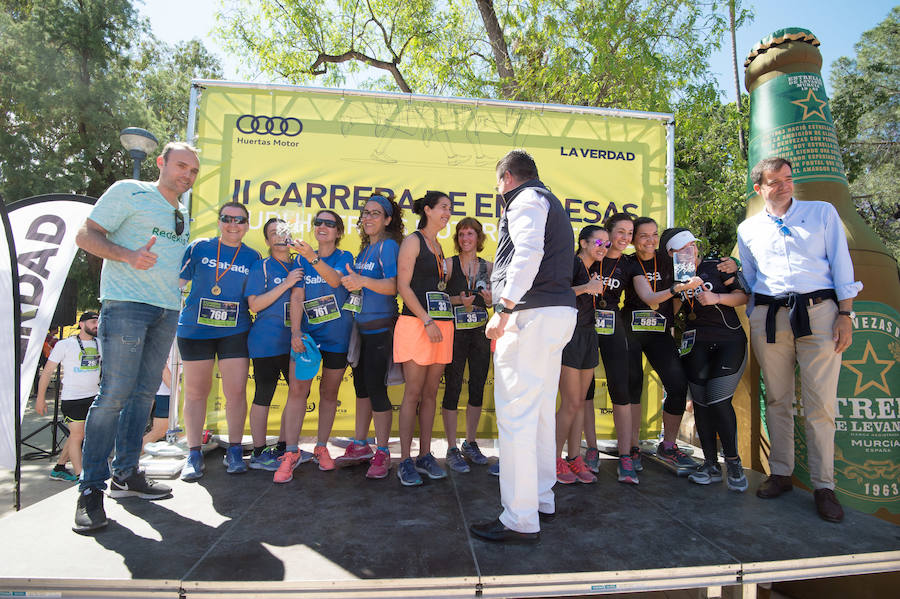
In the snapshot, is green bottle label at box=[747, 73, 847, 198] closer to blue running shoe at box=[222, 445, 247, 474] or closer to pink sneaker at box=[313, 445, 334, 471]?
pink sneaker at box=[313, 445, 334, 471]

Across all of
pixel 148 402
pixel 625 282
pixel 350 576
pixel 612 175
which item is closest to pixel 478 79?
pixel 612 175

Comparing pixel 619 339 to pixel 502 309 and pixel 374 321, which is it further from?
pixel 374 321

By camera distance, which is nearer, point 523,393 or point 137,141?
point 523,393

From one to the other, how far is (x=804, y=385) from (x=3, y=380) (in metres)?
4.56

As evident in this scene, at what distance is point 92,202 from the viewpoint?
11.8 feet

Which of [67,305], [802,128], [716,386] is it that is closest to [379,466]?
[716,386]

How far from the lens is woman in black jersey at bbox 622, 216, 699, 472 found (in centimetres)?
321

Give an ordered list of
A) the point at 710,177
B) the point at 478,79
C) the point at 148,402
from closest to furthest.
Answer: the point at 148,402
the point at 478,79
the point at 710,177

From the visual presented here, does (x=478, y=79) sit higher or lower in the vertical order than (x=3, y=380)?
higher

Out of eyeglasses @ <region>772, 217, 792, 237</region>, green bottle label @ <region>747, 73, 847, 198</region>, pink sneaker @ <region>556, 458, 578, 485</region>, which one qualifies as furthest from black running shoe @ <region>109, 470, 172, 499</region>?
green bottle label @ <region>747, 73, 847, 198</region>

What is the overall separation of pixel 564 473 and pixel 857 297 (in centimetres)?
231

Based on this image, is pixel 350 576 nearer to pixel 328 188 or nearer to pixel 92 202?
pixel 328 188

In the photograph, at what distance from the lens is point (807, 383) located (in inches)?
107

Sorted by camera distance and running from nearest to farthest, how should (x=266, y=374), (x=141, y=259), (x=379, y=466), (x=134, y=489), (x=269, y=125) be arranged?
(x=141, y=259)
(x=134, y=489)
(x=379, y=466)
(x=266, y=374)
(x=269, y=125)
